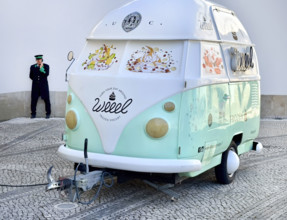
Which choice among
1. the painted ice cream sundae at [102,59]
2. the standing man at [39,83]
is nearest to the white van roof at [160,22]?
the painted ice cream sundae at [102,59]

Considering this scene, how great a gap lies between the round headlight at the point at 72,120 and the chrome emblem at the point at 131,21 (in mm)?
1292

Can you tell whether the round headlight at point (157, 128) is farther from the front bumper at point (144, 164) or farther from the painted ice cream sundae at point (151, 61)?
the painted ice cream sundae at point (151, 61)

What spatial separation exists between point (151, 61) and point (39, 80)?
Answer: 8.42 meters

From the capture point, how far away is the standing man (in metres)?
14.5

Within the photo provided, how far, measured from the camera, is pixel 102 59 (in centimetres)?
704

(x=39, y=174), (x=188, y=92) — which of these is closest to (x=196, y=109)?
(x=188, y=92)

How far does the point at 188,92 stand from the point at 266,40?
918 centimetres

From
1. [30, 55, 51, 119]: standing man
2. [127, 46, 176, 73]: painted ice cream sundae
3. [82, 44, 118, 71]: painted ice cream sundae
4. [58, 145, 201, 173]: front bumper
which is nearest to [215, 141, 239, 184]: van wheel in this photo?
[58, 145, 201, 173]: front bumper

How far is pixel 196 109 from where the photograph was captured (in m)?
6.62

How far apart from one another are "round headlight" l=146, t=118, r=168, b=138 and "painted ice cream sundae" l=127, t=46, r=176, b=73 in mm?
653

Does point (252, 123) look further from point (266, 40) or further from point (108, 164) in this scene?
point (266, 40)

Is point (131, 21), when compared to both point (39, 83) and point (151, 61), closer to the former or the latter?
point (151, 61)

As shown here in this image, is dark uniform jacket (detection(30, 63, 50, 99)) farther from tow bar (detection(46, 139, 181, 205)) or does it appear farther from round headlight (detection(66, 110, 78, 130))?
tow bar (detection(46, 139, 181, 205))

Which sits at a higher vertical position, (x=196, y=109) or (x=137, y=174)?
(x=196, y=109)
